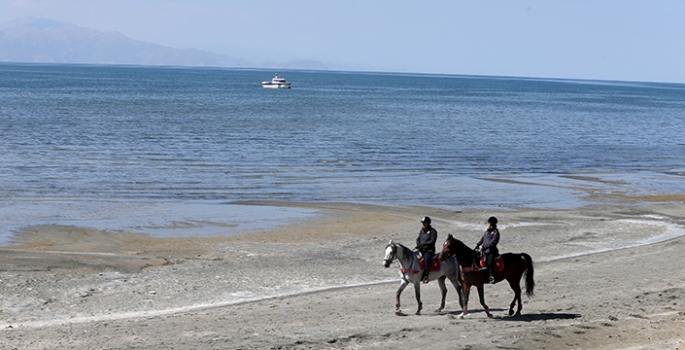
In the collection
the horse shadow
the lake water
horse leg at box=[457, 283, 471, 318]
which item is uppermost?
→ horse leg at box=[457, 283, 471, 318]

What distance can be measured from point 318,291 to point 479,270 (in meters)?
4.40

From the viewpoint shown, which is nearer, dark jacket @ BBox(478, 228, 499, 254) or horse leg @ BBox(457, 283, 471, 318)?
dark jacket @ BBox(478, 228, 499, 254)

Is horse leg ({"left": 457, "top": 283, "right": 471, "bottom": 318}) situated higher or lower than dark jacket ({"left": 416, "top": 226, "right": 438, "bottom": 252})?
lower

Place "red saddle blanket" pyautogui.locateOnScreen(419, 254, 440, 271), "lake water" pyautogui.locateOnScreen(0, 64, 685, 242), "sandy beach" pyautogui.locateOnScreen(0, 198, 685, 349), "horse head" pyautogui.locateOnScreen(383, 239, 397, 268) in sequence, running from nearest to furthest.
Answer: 1. "sandy beach" pyautogui.locateOnScreen(0, 198, 685, 349)
2. "horse head" pyautogui.locateOnScreen(383, 239, 397, 268)
3. "red saddle blanket" pyautogui.locateOnScreen(419, 254, 440, 271)
4. "lake water" pyautogui.locateOnScreen(0, 64, 685, 242)

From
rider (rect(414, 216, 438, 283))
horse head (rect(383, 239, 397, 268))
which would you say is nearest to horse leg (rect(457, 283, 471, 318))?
rider (rect(414, 216, 438, 283))

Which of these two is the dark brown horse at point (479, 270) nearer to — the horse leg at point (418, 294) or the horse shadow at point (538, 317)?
the horse shadow at point (538, 317)

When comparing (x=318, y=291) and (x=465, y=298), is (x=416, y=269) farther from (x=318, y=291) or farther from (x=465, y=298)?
(x=318, y=291)

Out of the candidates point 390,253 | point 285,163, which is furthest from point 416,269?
point 285,163

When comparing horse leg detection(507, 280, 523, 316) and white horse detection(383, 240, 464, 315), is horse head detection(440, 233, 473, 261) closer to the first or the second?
white horse detection(383, 240, 464, 315)

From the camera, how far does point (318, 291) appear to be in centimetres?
1867

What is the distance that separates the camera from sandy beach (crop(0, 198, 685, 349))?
14.6 metres

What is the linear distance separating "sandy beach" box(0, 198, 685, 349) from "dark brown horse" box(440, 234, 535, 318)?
0.51m

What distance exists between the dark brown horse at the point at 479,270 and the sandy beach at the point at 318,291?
0.51 meters

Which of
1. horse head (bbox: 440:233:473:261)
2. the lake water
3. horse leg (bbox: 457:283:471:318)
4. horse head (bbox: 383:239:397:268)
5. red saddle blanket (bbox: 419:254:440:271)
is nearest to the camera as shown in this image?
horse head (bbox: 440:233:473:261)
